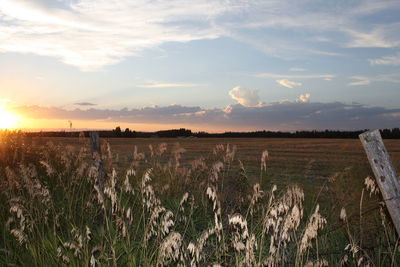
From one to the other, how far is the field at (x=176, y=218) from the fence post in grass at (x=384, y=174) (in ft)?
1.86

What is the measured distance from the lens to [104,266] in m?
6.50

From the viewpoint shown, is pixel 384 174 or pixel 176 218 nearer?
pixel 384 174

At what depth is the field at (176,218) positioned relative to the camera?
588cm

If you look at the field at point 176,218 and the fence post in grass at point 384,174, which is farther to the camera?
the fence post in grass at point 384,174

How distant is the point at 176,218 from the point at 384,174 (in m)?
4.45

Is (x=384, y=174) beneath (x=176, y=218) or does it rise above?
above

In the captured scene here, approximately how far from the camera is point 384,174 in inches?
269

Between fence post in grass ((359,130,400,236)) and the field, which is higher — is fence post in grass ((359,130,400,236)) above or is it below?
above

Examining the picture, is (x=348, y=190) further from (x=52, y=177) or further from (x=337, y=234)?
(x=52, y=177)

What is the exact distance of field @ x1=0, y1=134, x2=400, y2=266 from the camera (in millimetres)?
5879

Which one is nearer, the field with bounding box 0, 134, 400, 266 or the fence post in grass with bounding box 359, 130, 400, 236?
the field with bounding box 0, 134, 400, 266

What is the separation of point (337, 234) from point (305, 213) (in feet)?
8.24

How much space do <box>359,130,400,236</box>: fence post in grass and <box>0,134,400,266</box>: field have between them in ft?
1.86

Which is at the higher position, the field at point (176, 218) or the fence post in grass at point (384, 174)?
the fence post in grass at point (384, 174)
